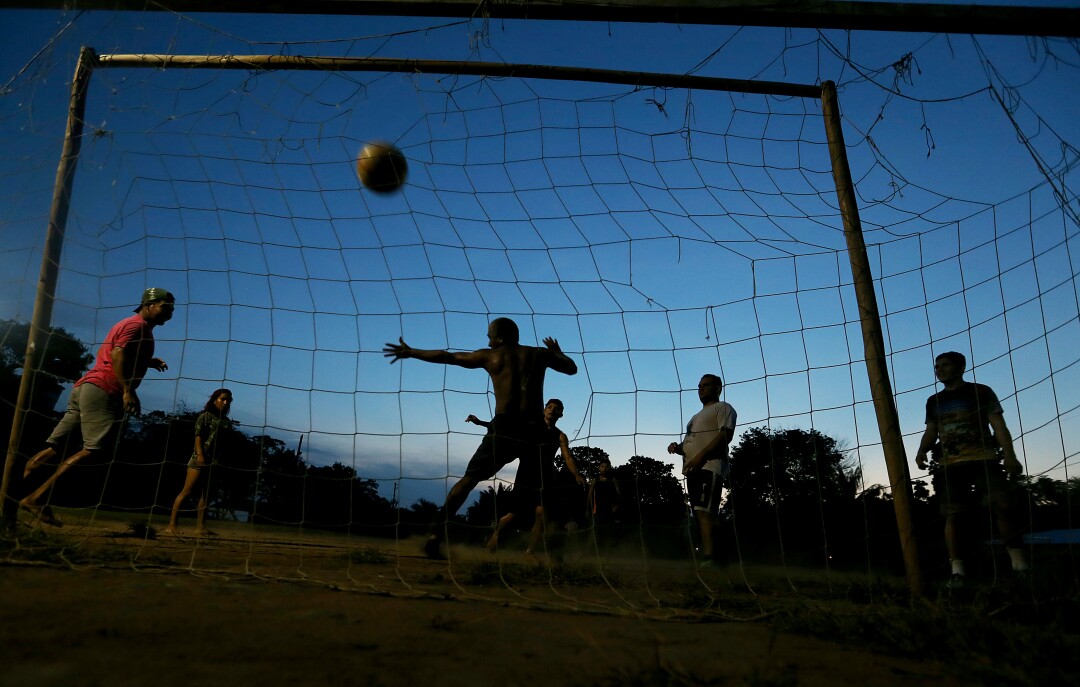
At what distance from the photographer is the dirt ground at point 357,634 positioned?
68.2 inches

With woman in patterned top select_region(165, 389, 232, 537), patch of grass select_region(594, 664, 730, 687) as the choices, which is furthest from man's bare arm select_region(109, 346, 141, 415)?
patch of grass select_region(594, 664, 730, 687)

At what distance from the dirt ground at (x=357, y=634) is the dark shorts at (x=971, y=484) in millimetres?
1803

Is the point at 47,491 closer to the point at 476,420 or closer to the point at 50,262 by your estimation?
the point at 50,262

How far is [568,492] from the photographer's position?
480cm

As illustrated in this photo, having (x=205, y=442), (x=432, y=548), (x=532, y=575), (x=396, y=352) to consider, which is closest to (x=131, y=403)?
(x=205, y=442)

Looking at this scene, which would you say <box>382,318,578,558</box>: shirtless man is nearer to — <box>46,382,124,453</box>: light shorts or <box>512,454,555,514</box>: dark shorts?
<box>512,454,555,514</box>: dark shorts

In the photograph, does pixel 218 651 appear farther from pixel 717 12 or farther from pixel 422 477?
pixel 717 12

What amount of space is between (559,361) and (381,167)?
181 centimetres

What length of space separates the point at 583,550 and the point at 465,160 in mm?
3919

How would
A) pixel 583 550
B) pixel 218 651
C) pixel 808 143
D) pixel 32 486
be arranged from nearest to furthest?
pixel 218 651
pixel 32 486
pixel 808 143
pixel 583 550

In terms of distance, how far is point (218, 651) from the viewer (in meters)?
1.84

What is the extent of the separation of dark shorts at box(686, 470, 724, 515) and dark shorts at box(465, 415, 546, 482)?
3.44ft

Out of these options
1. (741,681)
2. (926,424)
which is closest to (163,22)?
(741,681)

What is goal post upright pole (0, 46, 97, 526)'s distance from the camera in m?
4.20
